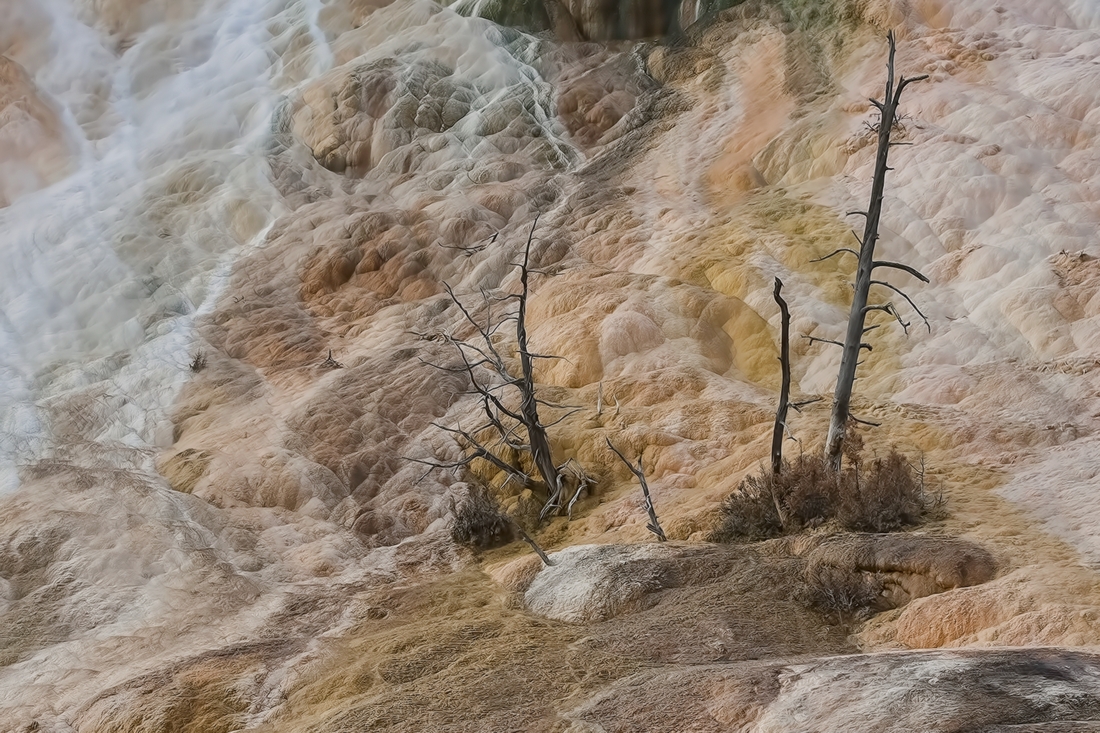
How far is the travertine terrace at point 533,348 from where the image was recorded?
296 inches

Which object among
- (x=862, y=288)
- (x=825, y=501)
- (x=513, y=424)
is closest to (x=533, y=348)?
(x=513, y=424)

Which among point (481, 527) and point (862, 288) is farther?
point (481, 527)

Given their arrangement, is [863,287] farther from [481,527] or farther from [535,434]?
[481,527]

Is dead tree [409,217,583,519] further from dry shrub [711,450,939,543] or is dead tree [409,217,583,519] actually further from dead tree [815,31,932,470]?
dead tree [815,31,932,470]

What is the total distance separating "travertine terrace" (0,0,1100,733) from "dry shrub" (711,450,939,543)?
0.42m

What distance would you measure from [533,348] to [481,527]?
387cm

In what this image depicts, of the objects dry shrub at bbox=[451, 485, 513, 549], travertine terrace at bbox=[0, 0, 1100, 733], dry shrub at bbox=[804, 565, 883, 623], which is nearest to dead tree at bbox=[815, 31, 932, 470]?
travertine terrace at bbox=[0, 0, 1100, 733]

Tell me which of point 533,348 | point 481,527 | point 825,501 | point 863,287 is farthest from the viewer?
point 533,348

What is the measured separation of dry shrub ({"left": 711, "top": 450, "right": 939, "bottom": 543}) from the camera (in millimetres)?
9328

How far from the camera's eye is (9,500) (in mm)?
12812

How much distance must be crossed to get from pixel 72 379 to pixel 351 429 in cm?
535

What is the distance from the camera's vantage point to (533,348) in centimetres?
1540

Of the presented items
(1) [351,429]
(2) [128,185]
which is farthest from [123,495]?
(2) [128,185]

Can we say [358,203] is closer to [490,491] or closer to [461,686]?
[490,491]
